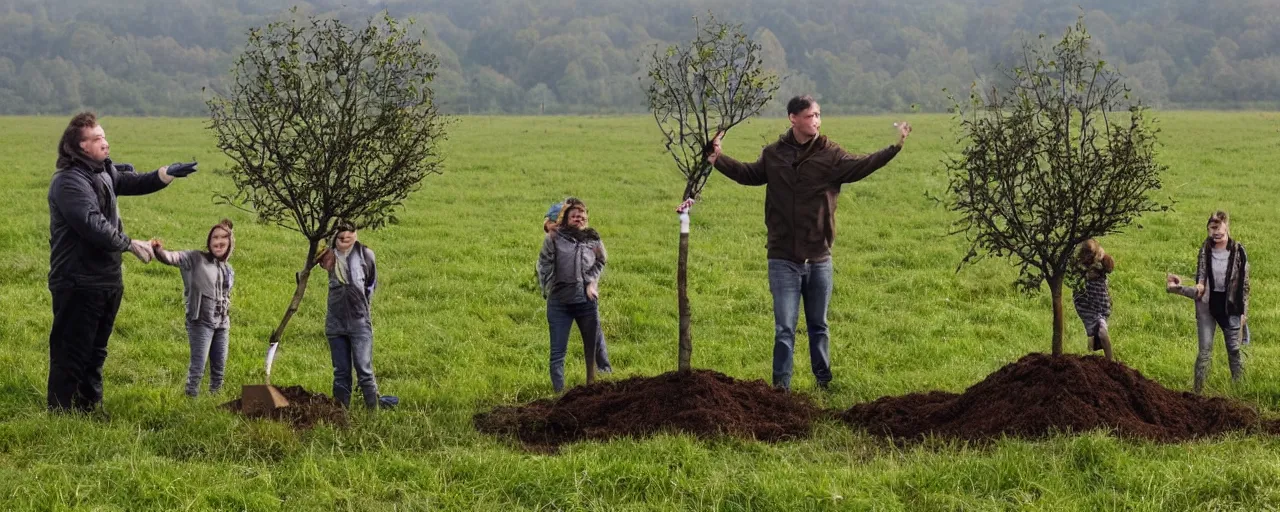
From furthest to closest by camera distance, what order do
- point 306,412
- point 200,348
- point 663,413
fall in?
1. point 200,348
2. point 306,412
3. point 663,413

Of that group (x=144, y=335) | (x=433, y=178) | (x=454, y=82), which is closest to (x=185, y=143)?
(x=433, y=178)

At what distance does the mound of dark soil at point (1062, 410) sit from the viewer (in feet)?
26.1

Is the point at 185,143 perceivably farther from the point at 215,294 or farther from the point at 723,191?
the point at 215,294

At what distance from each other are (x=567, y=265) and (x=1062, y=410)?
14.0 feet

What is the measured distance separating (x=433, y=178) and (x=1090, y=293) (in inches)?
874

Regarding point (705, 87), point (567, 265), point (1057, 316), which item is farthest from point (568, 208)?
point (1057, 316)

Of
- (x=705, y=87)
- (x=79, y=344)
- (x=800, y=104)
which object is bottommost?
(x=79, y=344)

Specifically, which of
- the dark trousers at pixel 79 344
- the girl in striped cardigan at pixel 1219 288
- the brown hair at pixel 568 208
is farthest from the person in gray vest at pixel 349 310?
the girl in striped cardigan at pixel 1219 288

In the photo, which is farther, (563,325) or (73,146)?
(563,325)

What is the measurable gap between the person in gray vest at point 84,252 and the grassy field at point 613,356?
0.42 m

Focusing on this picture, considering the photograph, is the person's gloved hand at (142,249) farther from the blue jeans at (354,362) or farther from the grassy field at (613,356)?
the blue jeans at (354,362)

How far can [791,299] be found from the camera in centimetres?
948

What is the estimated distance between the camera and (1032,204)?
9.23 m

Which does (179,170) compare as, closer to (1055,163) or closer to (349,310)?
(349,310)
